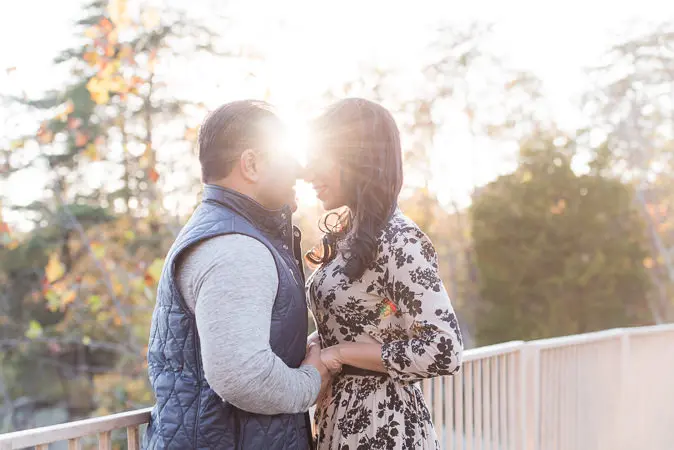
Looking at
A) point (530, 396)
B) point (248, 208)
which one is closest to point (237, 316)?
point (248, 208)

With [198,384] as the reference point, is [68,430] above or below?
below

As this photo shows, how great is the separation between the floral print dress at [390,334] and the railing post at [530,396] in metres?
1.54

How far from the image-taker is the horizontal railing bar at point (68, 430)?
149 centimetres

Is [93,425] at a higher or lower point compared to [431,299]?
lower

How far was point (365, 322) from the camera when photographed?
6.20ft

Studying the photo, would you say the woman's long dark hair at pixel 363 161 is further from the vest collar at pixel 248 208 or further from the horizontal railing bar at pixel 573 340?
the horizontal railing bar at pixel 573 340

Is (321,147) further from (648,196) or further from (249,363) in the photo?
(648,196)

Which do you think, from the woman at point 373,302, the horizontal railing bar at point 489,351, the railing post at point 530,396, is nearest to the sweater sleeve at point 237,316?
the woman at point 373,302

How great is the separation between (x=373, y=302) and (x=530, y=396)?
73.6 inches

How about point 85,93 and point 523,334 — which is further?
point 85,93

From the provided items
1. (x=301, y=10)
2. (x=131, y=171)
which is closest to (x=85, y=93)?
(x=131, y=171)

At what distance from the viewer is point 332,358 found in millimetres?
1793

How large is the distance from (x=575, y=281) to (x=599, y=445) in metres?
8.84

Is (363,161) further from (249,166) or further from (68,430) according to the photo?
(68,430)
